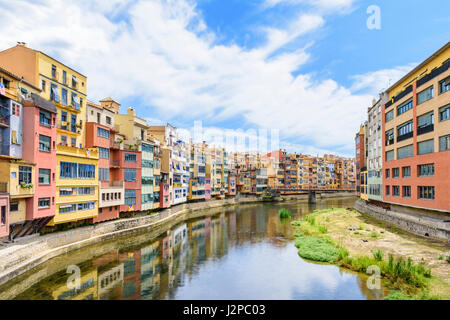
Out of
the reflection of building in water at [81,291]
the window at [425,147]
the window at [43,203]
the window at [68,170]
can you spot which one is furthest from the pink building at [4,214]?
the window at [425,147]

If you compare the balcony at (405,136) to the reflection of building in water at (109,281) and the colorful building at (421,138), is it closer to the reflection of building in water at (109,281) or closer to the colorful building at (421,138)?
the colorful building at (421,138)

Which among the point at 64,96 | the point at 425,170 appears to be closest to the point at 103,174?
the point at 64,96

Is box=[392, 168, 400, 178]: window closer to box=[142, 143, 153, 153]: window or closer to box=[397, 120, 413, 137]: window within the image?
box=[397, 120, 413, 137]: window

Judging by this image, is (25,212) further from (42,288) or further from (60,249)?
(42,288)

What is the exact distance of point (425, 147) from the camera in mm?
39125

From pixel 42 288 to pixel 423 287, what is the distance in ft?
90.7

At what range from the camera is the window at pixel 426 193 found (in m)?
37.3

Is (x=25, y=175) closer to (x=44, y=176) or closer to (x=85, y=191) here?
(x=44, y=176)

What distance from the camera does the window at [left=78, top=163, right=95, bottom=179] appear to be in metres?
36.3

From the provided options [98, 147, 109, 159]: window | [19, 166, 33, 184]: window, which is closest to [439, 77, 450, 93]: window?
[98, 147, 109, 159]: window

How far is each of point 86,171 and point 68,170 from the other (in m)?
3.14

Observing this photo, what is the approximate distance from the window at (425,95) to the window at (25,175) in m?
47.2

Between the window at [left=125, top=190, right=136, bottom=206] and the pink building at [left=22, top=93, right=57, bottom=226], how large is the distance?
15.3 m

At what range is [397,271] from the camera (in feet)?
74.4
